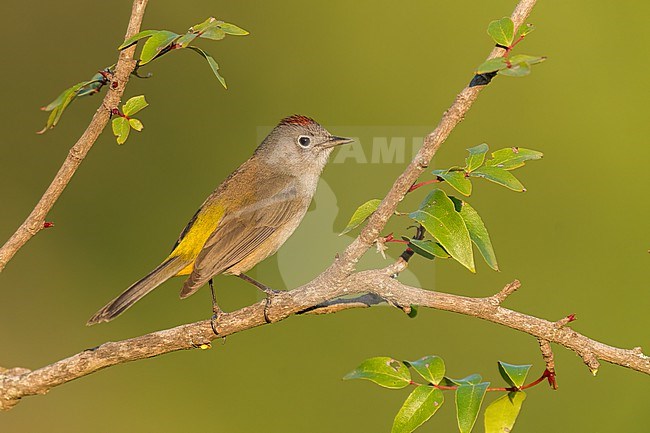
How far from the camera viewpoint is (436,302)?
1988 millimetres

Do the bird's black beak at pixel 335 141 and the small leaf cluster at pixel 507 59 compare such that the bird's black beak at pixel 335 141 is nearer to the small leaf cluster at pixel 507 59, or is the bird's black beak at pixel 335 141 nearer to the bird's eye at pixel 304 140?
the bird's eye at pixel 304 140

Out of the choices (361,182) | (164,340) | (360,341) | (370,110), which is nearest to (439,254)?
(164,340)

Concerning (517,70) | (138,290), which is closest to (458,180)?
(517,70)

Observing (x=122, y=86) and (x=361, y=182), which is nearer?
(x=122, y=86)

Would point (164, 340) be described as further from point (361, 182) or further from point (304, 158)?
point (361, 182)

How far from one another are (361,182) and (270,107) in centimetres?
90

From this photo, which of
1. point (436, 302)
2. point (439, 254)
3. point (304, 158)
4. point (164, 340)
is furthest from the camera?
point (304, 158)

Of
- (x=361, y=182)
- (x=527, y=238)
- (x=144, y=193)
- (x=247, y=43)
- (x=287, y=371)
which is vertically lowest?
(x=287, y=371)

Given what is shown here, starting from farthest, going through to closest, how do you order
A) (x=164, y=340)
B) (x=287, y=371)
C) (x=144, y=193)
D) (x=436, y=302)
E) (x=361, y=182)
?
(x=144, y=193)
(x=287, y=371)
(x=361, y=182)
(x=164, y=340)
(x=436, y=302)

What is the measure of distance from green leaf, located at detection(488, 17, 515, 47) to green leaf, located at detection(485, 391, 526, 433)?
2.39 ft

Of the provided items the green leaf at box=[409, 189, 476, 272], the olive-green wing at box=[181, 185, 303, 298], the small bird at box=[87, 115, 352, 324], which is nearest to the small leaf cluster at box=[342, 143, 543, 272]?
the green leaf at box=[409, 189, 476, 272]

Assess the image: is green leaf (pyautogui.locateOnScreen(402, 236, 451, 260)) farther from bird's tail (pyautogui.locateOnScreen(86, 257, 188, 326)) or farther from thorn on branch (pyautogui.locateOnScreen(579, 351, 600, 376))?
bird's tail (pyautogui.locateOnScreen(86, 257, 188, 326))

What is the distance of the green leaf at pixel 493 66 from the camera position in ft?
5.43

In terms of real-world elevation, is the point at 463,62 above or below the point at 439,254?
above
